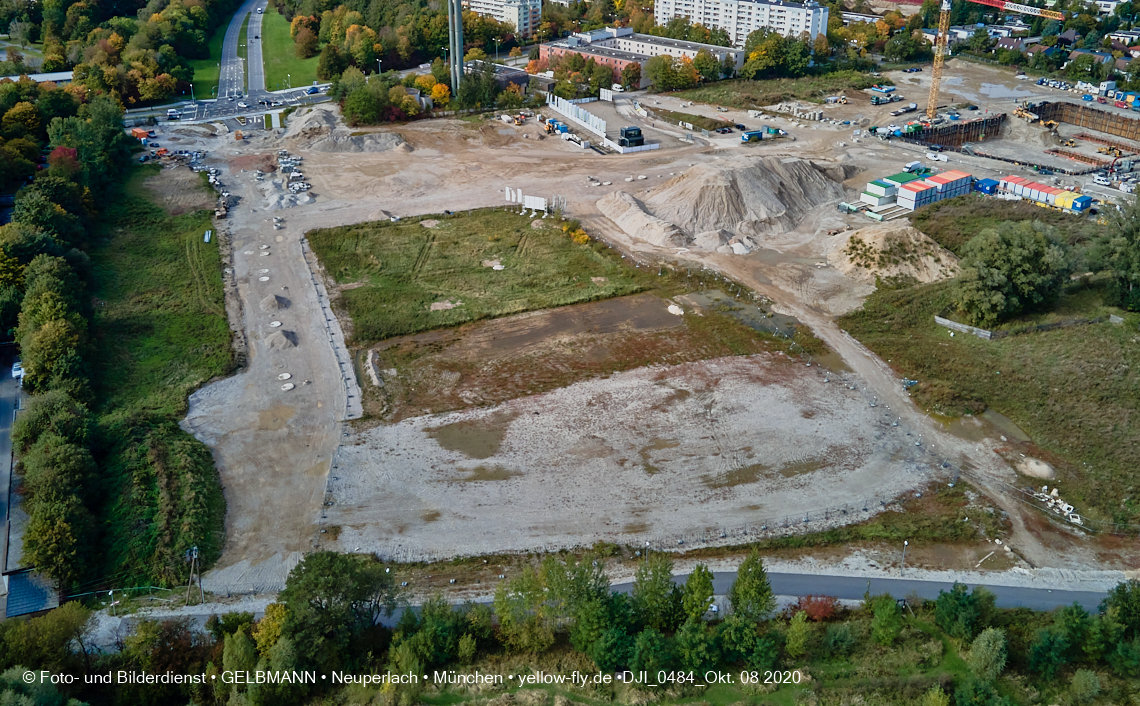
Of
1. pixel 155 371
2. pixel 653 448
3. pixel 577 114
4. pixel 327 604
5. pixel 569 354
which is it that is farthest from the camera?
pixel 577 114

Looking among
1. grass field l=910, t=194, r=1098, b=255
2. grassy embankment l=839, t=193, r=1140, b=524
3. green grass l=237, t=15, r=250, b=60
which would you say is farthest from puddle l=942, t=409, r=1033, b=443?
green grass l=237, t=15, r=250, b=60

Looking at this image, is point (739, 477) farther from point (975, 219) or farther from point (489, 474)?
point (975, 219)

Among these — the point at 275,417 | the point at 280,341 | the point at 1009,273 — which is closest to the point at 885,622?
the point at 275,417

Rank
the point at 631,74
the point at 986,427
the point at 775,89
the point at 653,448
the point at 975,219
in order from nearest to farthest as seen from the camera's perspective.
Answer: the point at 653,448
the point at 986,427
the point at 975,219
the point at 631,74
the point at 775,89

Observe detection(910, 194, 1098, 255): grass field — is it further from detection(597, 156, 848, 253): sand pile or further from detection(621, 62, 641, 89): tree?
detection(621, 62, 641, 89): tree

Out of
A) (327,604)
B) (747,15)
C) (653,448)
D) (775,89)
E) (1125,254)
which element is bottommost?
(653,448)

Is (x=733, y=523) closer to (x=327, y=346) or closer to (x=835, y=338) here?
(x=835, y=338)

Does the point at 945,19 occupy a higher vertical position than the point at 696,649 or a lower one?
higher
